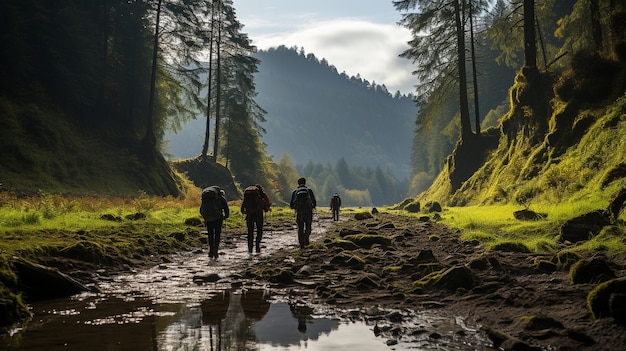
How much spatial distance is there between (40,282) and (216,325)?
138 inches

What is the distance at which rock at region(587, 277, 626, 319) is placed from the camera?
187 inches

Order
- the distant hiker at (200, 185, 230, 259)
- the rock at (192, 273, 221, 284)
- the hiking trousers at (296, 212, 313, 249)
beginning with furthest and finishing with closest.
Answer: the hiking trousers at (296, 212, 313, 249), the distant hiker at (200, 185, 230, 259), the rock at (192, 273, 221, 284)

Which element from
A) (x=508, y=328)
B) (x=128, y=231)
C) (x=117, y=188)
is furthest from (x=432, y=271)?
(x=117, y=188)

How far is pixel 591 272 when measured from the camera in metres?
6.41

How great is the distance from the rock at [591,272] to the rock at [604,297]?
1.53 metres

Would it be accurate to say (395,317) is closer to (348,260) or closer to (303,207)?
(348,260)

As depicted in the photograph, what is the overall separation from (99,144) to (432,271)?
31530mm

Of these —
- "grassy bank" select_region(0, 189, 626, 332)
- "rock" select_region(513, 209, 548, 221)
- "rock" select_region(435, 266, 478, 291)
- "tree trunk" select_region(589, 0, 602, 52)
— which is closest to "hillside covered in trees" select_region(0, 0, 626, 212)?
"tree trunk" select_region(589, 0, 602, 52)

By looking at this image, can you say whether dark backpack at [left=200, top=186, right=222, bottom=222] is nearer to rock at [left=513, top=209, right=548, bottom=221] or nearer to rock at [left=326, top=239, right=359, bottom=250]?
rock at [left=326, top=239, right=359, bottom=250]

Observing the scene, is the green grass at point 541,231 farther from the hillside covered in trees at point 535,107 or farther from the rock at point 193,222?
the rock at point 193,222

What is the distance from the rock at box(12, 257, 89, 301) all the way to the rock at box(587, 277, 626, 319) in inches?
290

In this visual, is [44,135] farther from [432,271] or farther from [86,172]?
[432,271]

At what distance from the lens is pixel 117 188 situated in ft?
100

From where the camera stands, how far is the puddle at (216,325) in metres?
4.81
